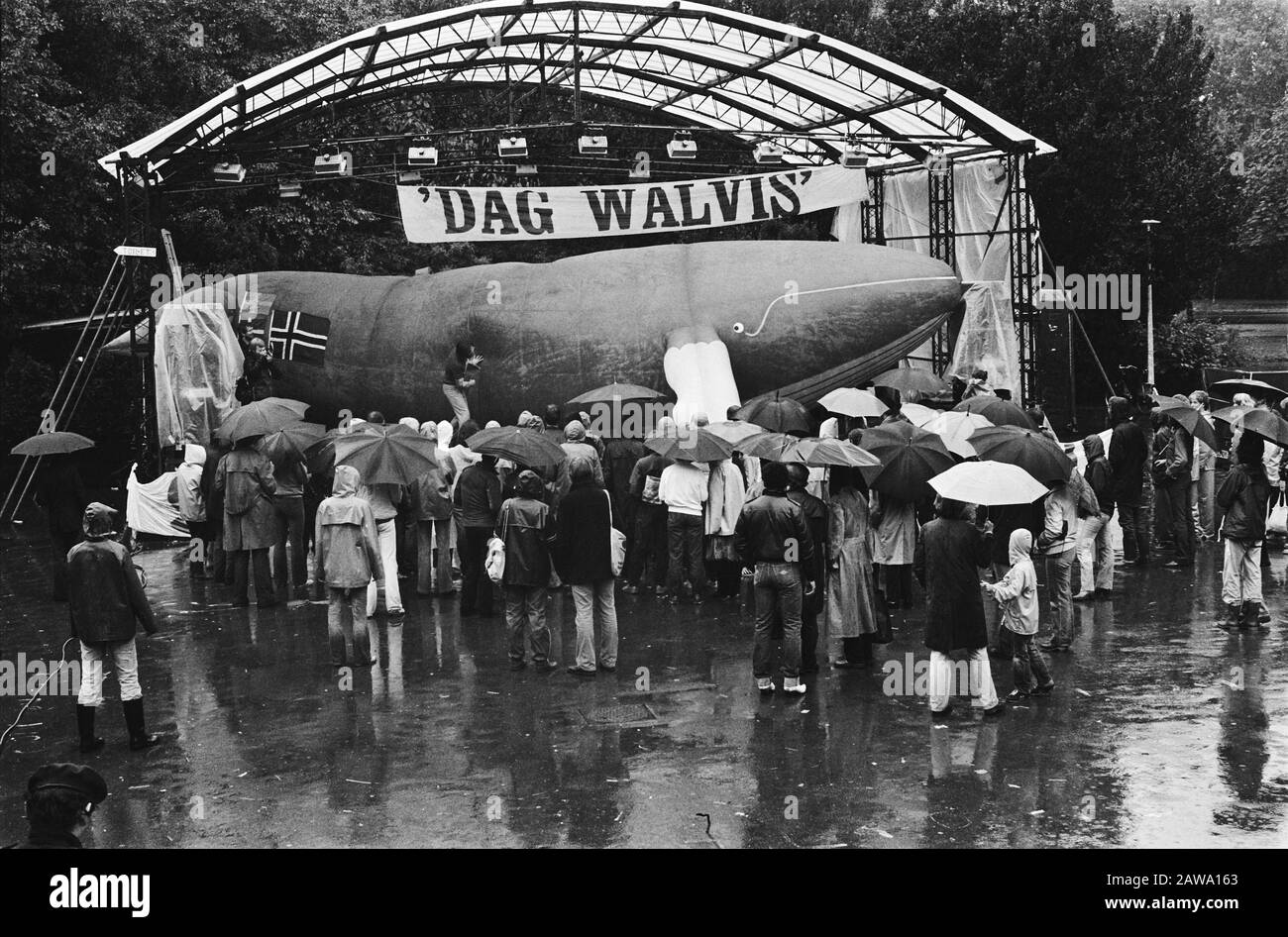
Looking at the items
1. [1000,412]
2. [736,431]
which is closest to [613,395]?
[736,431]

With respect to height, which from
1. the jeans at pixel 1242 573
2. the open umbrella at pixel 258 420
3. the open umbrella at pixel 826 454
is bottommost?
the jeans at pixel 1242 573

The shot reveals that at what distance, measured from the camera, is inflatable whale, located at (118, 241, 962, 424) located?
59.7ft

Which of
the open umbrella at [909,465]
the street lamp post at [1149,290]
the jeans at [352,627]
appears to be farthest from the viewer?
the street lamp post at [1149,290]

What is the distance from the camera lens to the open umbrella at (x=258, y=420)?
42.7ft

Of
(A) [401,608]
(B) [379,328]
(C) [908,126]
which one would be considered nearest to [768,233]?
(C) [908,126]

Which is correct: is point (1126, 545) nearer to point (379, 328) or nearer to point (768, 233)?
point (379, 328)

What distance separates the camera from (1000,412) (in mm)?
13453

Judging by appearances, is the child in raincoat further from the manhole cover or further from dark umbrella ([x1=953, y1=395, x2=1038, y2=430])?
dark umbrella ([x1=953, y1=395, x2=1038, y2=430])

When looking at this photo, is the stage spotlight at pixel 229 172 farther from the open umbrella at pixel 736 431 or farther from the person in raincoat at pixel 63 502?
the open umbrella at pixel 736 431

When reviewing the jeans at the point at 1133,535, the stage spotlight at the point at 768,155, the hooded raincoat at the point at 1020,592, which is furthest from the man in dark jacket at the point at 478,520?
the stage spotlight at the point at 768,155

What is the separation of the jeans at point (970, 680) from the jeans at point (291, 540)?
7.00m

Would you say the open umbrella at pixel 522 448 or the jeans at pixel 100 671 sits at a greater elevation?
the open umbrella at pixel 522 448

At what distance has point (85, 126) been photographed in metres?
23.1

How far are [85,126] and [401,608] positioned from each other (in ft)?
48.2
